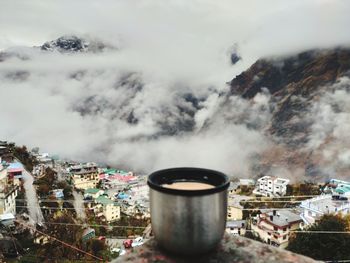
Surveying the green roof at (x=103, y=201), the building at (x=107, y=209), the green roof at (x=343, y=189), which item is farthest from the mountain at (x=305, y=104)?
the green roof at (x=103, y=201)

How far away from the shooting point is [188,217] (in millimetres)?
1771

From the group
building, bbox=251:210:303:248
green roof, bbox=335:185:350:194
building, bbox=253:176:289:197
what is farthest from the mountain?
building, bbox=251:210:303:248

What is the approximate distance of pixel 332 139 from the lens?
73938 mm

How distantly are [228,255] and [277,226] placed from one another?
112 feet

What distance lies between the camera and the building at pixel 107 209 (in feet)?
153

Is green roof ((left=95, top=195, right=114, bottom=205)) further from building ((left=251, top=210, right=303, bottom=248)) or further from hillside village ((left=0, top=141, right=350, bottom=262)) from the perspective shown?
building ((left=251, top=210, right=303, bottom=248))

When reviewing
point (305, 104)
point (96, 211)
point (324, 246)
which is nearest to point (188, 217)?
point (324, 246)

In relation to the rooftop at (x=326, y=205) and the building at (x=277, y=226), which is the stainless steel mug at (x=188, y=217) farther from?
the rooftop at (x=326, y=205)

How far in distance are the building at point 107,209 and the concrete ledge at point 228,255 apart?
4565 cm

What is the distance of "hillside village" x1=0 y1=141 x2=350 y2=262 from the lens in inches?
709

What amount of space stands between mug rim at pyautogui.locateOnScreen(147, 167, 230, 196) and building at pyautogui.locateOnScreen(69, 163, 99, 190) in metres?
61.5

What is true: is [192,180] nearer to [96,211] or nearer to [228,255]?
[228,255]

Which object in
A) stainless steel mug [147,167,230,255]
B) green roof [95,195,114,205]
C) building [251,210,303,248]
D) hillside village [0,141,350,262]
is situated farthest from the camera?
green roof [95,195,114,205]

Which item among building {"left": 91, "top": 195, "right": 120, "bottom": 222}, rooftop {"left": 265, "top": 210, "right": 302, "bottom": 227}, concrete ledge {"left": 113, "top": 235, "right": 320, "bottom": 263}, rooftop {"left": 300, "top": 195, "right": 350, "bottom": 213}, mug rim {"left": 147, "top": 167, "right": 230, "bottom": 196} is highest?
mug rim {"left": 147, "top": 167, "right": 230, "bottom": 196}
